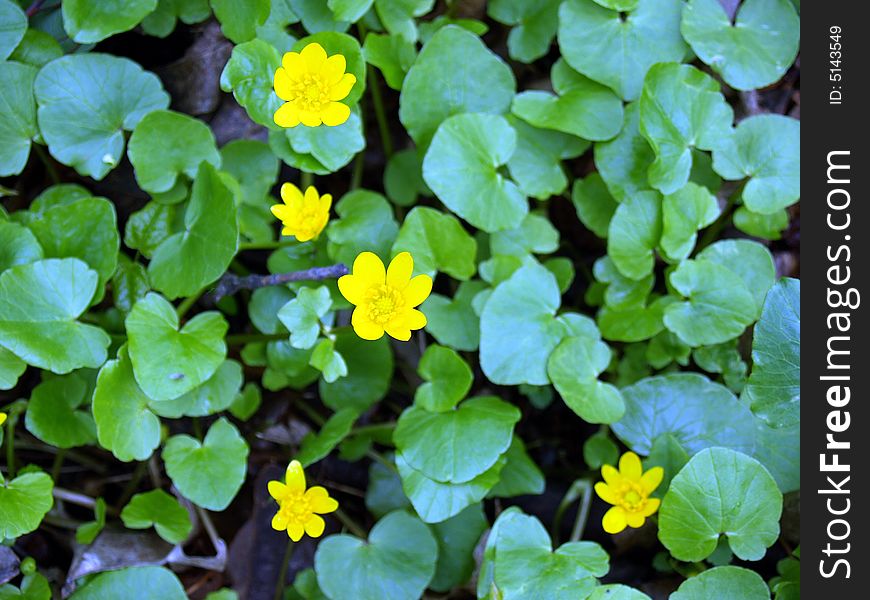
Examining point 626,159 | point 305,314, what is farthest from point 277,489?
point 626,159

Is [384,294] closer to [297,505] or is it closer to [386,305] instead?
[386,305]

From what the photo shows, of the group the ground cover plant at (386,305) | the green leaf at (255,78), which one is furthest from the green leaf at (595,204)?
the green leaf at (255,78)

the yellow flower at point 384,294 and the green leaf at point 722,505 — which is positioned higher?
the yellow flower at point 384,294

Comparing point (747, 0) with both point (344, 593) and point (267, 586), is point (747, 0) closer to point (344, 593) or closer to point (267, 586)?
point (344, 593)

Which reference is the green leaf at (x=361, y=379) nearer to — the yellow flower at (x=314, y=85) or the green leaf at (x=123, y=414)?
the green leaf at (x=123, y=414)

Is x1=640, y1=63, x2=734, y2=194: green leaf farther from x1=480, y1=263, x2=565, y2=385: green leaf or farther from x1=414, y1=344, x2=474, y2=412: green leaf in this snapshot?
x1=414, y1=344, x2=474, y2=412: green leaf

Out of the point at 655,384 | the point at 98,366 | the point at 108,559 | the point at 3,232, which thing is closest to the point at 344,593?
the point at 108,559
